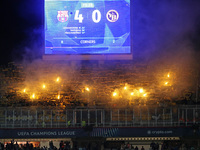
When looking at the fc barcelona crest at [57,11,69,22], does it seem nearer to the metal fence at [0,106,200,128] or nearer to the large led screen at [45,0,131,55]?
the large led screen at [45,0,131,55]

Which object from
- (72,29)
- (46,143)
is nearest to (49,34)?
(72,29)

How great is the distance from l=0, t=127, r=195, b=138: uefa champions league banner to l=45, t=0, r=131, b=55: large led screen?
3541mm

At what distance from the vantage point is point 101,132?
14.4 m

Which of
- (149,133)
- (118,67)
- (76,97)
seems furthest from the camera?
(118,67)

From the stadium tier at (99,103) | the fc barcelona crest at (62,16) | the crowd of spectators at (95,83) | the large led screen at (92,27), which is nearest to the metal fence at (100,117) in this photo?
the stadium tier at (99,103)

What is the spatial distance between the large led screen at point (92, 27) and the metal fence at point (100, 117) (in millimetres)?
3000

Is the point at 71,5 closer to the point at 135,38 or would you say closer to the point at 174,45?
the point at 135,38

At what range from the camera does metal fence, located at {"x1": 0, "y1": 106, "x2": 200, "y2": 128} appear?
566 inches

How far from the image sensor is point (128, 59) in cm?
1647

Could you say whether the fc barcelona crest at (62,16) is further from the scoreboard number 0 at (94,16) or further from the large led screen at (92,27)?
the scoreboard number 0 at (94,16)

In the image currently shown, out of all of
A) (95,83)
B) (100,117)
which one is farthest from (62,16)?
(100,117)

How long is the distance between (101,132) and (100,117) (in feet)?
1.79

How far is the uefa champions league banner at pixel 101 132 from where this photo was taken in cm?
1431

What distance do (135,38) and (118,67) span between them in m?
1.56
